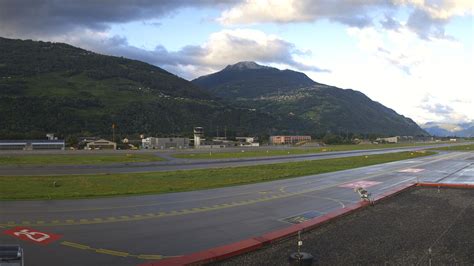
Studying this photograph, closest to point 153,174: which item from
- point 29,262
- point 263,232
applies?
point 263,232

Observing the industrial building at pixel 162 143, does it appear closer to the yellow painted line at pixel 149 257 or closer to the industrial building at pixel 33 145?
the industrial building at pixel 33 145

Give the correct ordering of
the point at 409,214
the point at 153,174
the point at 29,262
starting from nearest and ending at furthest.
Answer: the point at 29,262 < the point at 409,214 < the point at 153,174

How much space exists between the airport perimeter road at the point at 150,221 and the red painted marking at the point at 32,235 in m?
0.03

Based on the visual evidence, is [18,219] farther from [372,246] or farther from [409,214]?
[409,214]

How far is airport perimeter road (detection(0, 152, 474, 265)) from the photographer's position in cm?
A: 1337

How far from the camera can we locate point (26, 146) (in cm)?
13162

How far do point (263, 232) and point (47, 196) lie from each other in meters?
15.2

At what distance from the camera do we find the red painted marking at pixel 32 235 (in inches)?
569

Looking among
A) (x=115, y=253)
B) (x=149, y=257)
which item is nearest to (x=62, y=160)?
(x=115, y=253)

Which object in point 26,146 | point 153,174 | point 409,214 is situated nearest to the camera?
point 409,214

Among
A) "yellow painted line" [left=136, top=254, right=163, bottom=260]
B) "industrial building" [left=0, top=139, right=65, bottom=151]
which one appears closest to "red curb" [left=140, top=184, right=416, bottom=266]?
"yellow painted line" [left=136, top=254, right=163, bottom=260]

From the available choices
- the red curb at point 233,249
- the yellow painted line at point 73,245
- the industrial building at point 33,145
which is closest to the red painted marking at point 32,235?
the yellow painted line at point 73,245

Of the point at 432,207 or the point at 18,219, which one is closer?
the point at 18,219

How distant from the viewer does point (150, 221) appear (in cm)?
1803
